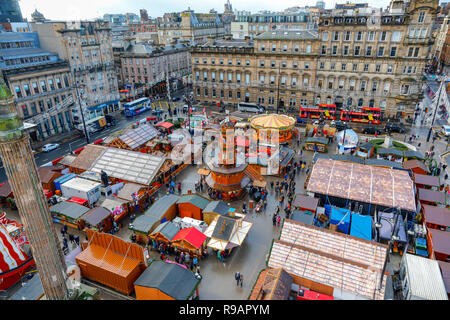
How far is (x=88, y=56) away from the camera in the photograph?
57.8 m

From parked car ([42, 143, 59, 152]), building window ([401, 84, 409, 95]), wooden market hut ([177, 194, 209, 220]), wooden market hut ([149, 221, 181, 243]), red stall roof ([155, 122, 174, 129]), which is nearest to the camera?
wooden market hut ([149, 221, 181, 243])

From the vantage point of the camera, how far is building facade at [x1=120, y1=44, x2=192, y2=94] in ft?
242

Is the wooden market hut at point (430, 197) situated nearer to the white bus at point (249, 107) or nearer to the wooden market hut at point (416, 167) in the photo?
the wooden market hut at point (416, 167)

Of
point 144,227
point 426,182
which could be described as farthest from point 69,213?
point 426,182

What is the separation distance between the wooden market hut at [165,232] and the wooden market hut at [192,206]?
308 centimetres

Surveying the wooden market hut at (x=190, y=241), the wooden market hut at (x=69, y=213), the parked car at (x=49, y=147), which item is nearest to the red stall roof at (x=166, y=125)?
the parked car at (x=49, y=147)

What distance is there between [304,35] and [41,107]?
49.3 metres

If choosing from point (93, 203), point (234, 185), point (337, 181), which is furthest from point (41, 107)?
point (337, 181)

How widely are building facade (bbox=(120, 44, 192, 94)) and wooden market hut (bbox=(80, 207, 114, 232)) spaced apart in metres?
50.3

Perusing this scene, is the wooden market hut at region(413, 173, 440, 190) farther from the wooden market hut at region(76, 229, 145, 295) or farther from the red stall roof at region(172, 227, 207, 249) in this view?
the wooden market hut at region(76, 229, 145, 295)

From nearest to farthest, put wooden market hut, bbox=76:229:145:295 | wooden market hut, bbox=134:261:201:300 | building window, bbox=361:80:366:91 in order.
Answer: wooden market hut, bbox=134:261:201:300 < wooden market hut, bbox=76:229:145:295 < building window, bbox=361:80:366:91

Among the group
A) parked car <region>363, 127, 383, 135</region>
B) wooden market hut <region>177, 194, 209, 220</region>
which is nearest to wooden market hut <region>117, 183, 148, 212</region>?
wooden market hut <region>177, 194, 209, 220</region>

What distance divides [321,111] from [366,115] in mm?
8048
